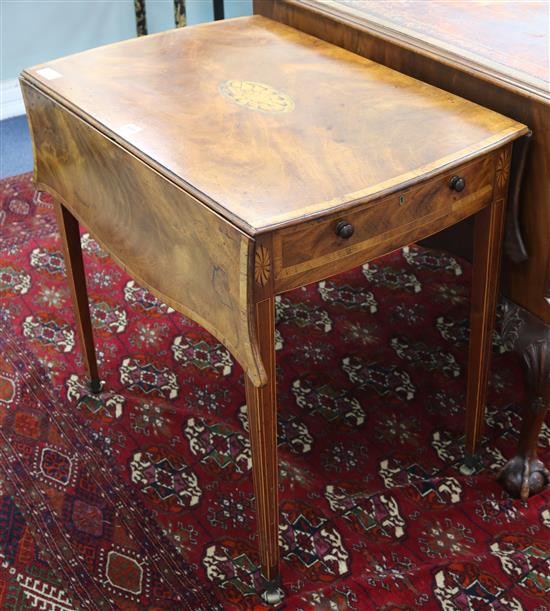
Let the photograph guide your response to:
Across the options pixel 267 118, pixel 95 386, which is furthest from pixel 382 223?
pixel 95 386

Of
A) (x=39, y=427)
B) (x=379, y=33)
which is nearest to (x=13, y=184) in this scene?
(x=39, y=427)

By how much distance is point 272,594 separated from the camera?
1.52 m

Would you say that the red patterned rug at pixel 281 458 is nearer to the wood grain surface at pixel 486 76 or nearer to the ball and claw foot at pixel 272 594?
the ball and claw foot at pixel 272 594

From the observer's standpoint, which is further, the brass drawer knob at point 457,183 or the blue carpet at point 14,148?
the blue carpet at point 14,148

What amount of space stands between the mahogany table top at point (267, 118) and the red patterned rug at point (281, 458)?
29.0 inches

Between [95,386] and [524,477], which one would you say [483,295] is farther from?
[95,386]

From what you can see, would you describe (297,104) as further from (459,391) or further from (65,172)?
(459,391)

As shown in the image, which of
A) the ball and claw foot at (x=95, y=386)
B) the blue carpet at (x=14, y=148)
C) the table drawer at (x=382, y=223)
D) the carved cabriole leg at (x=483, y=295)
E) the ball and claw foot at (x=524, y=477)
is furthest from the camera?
the blue carpet at (x=14, y=148)

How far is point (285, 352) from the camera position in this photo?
2.12 meters

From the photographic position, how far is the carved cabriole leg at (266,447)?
1.26 meters

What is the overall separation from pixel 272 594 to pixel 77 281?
800 mm

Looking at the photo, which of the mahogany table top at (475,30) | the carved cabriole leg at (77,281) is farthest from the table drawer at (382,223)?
the carved cabriole leg at (77,281)

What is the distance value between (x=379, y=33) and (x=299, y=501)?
0.95 m

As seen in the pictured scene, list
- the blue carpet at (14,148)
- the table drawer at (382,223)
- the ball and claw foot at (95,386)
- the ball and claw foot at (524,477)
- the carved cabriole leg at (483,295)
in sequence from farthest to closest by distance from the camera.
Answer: the blue carpet at (14,148), the ball and claw foot at (95,386), the ball and claw foot at (524,477), the carved cabriole leg at (483,295), the table drawer at (382,223)
